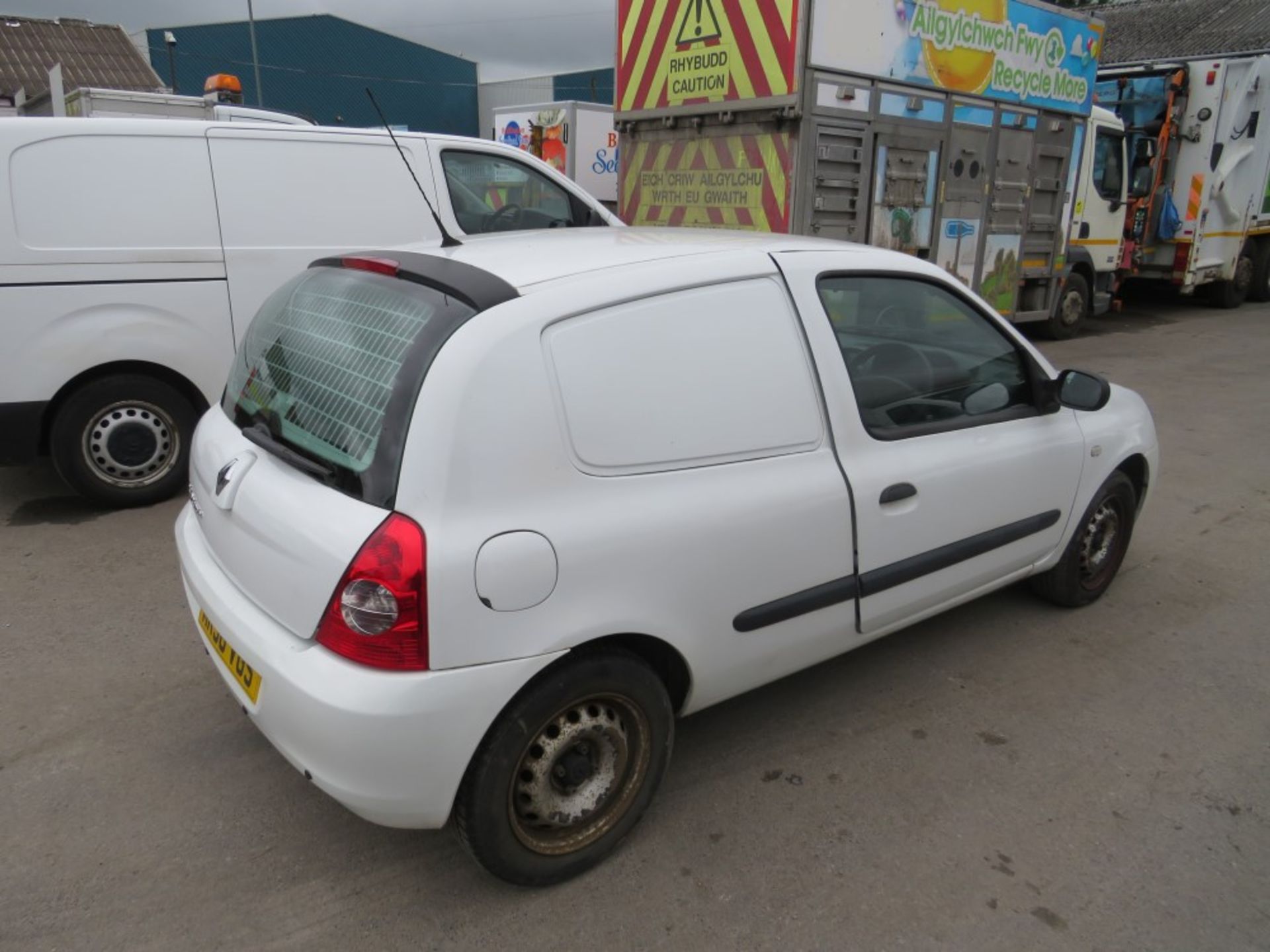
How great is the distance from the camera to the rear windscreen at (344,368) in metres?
2.10

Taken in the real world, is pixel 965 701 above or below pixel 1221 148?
below

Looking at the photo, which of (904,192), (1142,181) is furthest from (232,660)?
(1142,181)

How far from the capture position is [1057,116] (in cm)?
954

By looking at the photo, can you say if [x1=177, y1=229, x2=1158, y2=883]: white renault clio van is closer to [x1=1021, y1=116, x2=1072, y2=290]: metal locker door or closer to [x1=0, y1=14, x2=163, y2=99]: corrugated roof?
[x1=1021, y1=116, x2=1072, y2=290]: metal locker door

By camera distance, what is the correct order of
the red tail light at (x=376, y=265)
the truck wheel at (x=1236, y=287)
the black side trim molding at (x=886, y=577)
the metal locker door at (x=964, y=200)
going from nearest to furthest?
the red tail light at (x=376, y=265)
the black side trim molding at (x=886, y=577)
the metal locker door at (x=964, y=200)
the truck wheel at (x=1236, y=287)

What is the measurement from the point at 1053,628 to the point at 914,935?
2.04 metres

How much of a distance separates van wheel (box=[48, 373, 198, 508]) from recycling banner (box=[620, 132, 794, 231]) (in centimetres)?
463

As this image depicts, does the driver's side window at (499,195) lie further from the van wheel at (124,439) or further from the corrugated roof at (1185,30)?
the corrugated roof at (1185,30)

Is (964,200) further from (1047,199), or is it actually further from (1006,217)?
(1047,199)

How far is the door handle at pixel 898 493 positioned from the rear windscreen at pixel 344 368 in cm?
141

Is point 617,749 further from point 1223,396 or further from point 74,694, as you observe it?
point 1223,396

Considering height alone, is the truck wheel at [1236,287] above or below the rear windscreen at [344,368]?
below

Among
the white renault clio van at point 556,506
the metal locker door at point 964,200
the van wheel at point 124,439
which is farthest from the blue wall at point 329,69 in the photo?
the white renault clio van at point 556,506

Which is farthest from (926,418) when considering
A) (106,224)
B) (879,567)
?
(106,224)
